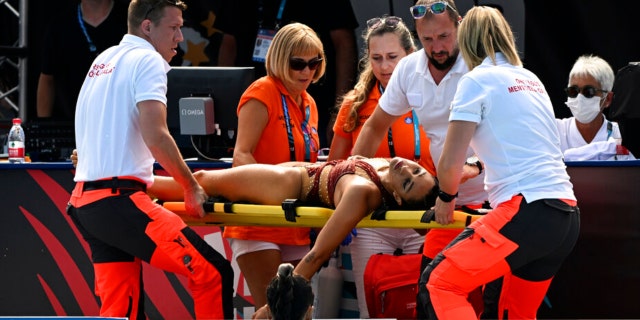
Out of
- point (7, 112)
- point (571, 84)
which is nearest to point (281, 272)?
point (571, 84)

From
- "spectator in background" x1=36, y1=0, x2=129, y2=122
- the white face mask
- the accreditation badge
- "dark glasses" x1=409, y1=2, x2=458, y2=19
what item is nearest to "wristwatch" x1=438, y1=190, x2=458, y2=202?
"dark glasses" x1=409, y1=2, x2=458, y2=19

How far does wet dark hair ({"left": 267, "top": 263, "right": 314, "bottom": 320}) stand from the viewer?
164 inches

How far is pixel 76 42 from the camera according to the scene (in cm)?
802

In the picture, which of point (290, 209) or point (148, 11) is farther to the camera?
point (148, 11)

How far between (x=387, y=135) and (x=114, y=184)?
1.55 metres

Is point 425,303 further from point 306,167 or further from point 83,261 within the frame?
point 83,261

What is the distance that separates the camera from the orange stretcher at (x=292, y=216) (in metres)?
4.40

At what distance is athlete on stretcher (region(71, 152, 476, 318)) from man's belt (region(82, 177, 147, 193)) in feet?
1.46

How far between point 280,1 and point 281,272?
3.99 meters

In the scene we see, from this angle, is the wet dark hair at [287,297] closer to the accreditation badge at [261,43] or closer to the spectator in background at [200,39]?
the accreditation badge at [261,43]

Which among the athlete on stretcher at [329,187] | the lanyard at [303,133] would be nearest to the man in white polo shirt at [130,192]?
the athlete on stretcher at [329,187]

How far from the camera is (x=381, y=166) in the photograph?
486cm

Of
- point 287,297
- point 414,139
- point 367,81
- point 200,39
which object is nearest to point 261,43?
point 200,39

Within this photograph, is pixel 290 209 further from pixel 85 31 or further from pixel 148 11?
pixel 85 31
